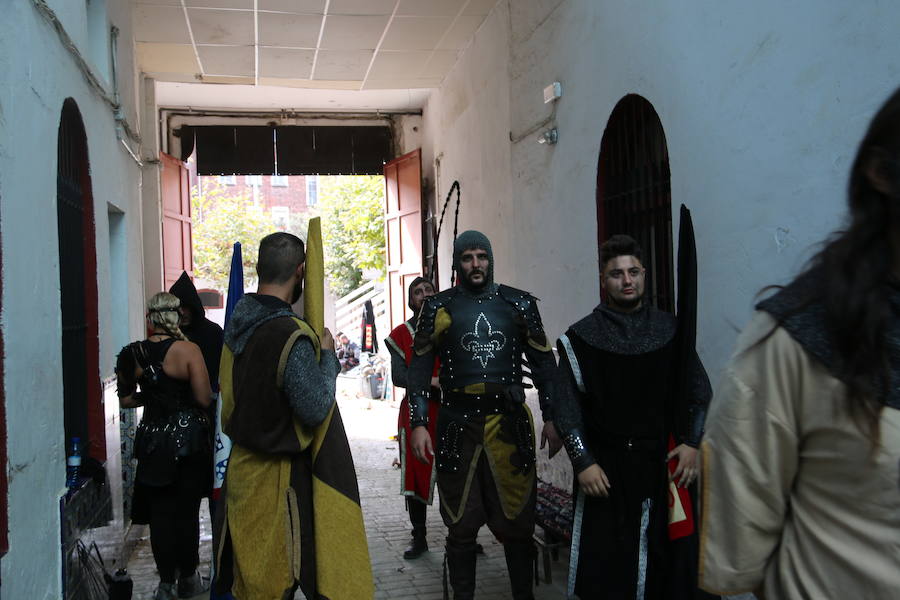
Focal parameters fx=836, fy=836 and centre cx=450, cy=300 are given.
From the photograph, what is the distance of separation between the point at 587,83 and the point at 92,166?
10.3 feet

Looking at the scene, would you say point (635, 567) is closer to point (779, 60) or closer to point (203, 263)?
point (779, 60)

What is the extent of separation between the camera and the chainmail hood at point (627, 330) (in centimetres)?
328

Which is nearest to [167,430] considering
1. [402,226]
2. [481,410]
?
[481,410]

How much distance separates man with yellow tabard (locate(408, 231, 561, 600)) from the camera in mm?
4020

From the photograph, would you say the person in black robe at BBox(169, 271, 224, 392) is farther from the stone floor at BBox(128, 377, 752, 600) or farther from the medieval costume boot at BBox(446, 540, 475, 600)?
the medieval costume boot at BBox(446, 540, 475, 600)

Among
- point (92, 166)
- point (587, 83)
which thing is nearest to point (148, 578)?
point (92, 166)

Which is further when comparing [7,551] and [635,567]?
[635,567]

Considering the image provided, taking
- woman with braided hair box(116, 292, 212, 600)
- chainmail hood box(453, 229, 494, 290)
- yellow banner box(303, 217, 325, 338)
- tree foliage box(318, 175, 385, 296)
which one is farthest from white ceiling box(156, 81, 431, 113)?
tree foliage box(318, 175, 385, 296)

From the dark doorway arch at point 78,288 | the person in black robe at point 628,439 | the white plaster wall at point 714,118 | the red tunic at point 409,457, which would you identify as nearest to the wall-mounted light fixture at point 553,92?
the white plaster wall at point 714,118

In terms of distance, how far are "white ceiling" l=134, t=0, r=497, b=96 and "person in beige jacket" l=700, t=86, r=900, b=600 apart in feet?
21.7

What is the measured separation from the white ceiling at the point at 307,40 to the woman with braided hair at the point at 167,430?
4.03 m

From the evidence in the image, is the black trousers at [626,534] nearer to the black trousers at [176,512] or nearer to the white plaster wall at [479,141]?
the black trousers at [176,512]

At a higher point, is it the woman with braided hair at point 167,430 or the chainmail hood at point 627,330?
the chainmail hood at point 627,330

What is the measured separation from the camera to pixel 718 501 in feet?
4.87
